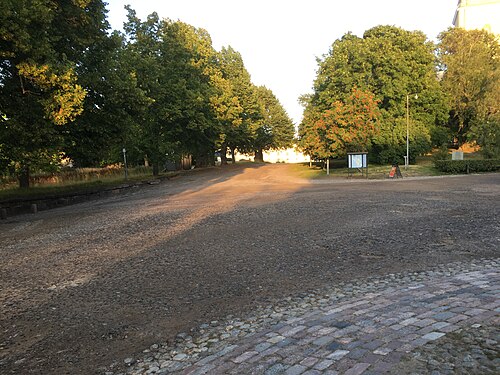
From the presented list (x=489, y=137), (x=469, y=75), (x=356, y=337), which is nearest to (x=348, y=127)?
(x=489, y=137)

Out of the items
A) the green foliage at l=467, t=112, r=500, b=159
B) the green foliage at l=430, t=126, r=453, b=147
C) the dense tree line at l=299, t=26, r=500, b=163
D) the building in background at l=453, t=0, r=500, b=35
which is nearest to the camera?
the green foliage at l=467, t=112, r=500, b=159

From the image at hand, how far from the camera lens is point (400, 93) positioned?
42000mm

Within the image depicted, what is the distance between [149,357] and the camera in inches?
147

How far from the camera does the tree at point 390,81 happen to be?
40562mm

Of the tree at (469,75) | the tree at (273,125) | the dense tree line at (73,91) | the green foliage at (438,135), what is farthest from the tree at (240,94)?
the tree at (469,75)

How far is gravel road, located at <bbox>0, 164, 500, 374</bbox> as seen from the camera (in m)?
4.36

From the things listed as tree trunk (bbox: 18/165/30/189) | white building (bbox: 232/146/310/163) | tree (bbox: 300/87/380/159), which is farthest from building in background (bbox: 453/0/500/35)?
tree trunk (bbox: 18/165/30/189)

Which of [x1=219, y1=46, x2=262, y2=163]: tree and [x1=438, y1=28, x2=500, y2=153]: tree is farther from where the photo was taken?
[x1=219, y1=46, x2=262, y2=163]: tree

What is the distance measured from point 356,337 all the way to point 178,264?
408 centimetres

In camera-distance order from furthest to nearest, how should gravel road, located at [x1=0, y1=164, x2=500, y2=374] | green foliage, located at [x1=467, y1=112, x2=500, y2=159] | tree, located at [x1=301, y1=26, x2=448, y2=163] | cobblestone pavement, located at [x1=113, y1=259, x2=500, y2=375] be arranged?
tree, located at [x1=301, y1=26, x2=448, y2=163]
green foliage, located at [x1=467, y1=112, x2=500, y2=159]
gravel road, located at [x1=0, y1=164, x2=500, y2=374]
cobblestone pavement, located at [x1=113, y1=259, x2=500, y2=375]

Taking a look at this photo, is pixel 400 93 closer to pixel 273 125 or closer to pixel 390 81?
pixel 390 81

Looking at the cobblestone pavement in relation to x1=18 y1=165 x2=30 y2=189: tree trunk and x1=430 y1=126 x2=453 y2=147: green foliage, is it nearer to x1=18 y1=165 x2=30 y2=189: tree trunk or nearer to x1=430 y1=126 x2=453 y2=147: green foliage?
x1=18 y1=165 x2=30 y2=189: tree trunk

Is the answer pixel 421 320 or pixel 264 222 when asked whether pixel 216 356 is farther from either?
pixel 264 222

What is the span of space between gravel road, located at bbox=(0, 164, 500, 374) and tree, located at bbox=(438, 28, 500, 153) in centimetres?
3533
